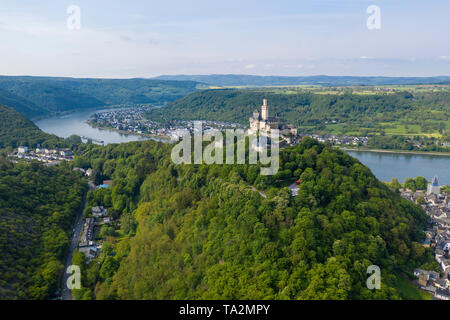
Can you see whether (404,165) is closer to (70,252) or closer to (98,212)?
(98,212)

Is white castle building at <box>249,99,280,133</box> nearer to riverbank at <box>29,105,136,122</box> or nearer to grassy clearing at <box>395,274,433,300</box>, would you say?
grassy clearing at <box>395,274,433,300</box>

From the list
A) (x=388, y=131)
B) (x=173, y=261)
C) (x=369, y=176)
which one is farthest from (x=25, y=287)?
(x=388, y=131)

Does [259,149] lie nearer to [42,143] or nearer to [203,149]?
[203,149]

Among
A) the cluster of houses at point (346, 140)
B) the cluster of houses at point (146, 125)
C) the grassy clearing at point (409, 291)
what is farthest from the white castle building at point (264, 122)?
the cluster of houses at point (146, 125)

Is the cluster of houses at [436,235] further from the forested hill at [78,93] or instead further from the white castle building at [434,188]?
the forested hill at [78,93]

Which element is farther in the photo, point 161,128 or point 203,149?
point 161,128

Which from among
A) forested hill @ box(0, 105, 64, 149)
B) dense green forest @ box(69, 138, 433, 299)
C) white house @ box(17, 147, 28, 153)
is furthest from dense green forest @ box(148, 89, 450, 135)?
dense green forest @ box(69, 138, 433, 299)
